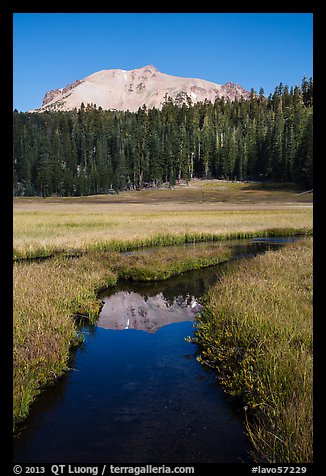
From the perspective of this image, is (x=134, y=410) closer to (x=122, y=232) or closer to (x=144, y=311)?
(x=144, y=311)

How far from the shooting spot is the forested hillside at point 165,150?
116 m

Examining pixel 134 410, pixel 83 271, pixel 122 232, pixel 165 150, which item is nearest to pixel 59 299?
pixel 83 271

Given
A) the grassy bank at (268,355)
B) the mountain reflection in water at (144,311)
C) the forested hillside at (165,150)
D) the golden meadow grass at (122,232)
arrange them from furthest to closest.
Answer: the forested hillside at (165,150) → the golden meadow grass at (122,232) → the mountain reflection in water at (144,311) → the grassy bank at (268,355)

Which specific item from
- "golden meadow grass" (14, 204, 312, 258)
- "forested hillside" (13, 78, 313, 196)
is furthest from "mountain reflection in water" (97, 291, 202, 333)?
"forested hillside" (13, 78, 313, 196)

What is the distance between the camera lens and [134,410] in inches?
340

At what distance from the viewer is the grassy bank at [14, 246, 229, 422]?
962 cm

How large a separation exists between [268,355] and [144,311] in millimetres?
8595

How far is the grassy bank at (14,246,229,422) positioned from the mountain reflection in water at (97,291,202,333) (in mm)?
709

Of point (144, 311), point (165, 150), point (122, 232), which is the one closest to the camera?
point (144, 311)

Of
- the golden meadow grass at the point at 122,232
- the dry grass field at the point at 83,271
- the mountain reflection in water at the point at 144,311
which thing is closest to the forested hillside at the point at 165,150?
A: the golden meadow grass at the point at 122,232

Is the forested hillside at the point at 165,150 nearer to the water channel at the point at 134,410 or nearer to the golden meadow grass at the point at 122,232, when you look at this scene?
the golden meadow grass at the point at 122,232

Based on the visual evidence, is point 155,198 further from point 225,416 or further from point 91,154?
point 225,416

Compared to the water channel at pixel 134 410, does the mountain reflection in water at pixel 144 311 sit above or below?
above

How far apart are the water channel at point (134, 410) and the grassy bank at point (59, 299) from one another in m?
0.56
